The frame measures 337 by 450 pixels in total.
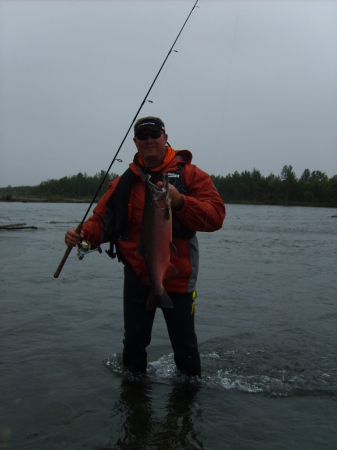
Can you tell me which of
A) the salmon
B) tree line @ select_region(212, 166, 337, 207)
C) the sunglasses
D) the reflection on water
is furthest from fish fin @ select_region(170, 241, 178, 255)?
tree line @ select_region(212, 166, 337, 207)

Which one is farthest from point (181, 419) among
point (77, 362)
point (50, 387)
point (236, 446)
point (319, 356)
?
point (319, 356)

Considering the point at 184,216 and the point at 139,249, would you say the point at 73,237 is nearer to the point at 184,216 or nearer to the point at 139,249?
the point at 139,249

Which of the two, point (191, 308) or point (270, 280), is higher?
point (191, 308)

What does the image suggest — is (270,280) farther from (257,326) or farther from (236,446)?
(236,446)

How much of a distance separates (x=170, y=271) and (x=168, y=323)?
64cm

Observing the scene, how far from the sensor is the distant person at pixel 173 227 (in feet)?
13.9

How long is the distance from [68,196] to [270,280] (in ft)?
426

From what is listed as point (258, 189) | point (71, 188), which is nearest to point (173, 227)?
point (258, 189)

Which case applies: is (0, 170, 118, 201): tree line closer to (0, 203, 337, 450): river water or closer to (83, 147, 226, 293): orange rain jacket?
(0, 203, 337, 450): river water

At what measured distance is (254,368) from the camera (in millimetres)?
5711

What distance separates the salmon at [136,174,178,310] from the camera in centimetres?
379

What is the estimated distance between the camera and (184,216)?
4.05 meters

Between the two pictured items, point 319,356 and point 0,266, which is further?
point 0,266

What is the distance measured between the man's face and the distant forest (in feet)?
366
